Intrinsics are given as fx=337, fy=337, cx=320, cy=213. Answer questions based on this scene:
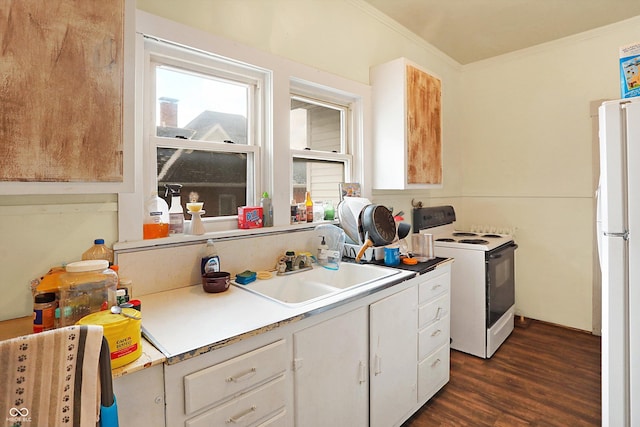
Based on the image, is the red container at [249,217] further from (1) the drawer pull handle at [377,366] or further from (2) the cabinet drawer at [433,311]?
(2) the cabinet drawer at [433,311]

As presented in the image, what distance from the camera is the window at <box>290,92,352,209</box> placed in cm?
235

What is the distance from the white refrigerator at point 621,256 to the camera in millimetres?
1432

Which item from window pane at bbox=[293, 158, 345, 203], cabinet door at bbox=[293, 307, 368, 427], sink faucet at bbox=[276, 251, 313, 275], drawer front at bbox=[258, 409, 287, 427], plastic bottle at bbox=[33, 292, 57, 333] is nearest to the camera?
plastic bottle at bbox=[33, 292, 57, 333]

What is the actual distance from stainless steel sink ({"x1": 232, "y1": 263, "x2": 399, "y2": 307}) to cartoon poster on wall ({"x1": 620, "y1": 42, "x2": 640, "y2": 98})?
1.36 metres

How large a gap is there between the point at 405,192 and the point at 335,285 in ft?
4.58

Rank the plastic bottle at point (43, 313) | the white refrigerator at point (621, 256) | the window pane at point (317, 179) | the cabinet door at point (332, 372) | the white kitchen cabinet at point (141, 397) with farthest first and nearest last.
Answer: the window pane at point (317, 179) → the white refrigerator at point (621, 256) → the cabinet door at point (332, 372) → the plastic bottle at point (43, 313) → the white kitchen cabinet at point (141, 397)

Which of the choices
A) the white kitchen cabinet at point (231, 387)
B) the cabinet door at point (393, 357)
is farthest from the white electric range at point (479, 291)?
the white kitchen cabinet at point (231, 387)

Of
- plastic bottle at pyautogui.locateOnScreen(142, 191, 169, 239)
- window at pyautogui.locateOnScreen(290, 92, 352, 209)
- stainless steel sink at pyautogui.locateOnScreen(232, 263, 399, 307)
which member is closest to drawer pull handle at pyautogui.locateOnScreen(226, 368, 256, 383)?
stainless steel sink at pyautogui.locateOnScreen(232, 263, 399, 307)

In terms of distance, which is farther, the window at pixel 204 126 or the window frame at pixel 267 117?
the window at pixel 204 126

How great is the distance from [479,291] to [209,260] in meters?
2.09

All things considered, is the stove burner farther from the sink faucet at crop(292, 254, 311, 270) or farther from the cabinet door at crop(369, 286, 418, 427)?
the sink faucet at crop(292, 254, 311, 270)

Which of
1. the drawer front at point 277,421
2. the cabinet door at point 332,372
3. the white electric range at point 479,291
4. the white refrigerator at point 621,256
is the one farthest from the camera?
the white electric range at point 479,291

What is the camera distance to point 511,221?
3504mm

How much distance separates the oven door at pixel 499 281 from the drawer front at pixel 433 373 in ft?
2.15
